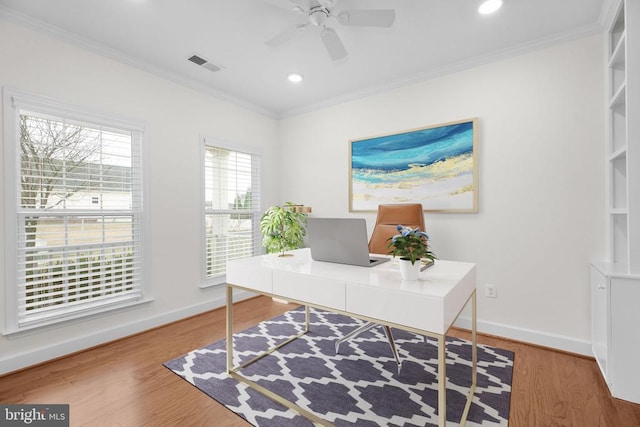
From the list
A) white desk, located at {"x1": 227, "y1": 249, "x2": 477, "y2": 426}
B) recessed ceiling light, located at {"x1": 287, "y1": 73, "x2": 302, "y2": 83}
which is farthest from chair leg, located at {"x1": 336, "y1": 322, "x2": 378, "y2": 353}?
recessed ceiling light, located at {"x1": 287, "y1": 73, "x2": 302, "y2": 83}

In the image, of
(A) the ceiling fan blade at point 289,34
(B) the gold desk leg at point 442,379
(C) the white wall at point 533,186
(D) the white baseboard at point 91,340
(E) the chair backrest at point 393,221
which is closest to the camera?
(B) the gold desk leg at point 442,379

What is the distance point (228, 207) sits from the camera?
3760mm

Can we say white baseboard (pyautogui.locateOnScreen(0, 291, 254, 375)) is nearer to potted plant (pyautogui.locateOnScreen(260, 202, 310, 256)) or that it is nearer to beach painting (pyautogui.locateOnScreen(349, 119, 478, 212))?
potted plant (pyautogui.locateOnScreen(260, 202, 310, 256))

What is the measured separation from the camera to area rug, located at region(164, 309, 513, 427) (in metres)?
1.67

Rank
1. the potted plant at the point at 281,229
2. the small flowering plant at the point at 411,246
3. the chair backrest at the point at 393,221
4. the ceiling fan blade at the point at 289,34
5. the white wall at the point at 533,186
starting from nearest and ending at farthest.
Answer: the small flowering plant at the point at 411,246
the ceiling fan blade at the point at 289,34
the white wall at the point at 533,186
the chair backrest at the point at 393,221
the potted plant at the point at 281,229

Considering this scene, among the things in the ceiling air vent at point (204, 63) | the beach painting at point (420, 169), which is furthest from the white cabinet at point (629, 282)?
the ceiling air vent at point (204, 63)

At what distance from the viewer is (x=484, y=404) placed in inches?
69.1

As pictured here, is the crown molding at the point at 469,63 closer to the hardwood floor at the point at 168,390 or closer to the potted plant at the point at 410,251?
the potted plant at the point at 410,251

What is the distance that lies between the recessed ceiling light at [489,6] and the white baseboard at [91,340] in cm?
370

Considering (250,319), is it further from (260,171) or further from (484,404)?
(484,404)

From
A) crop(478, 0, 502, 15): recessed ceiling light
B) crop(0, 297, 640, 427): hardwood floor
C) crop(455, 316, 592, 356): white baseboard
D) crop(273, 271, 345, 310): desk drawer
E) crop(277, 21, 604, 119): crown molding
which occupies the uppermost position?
crop(478, 0, 502, 15): recessed ceiling light

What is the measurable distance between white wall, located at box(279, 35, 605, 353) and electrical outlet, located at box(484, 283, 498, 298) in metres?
0.03

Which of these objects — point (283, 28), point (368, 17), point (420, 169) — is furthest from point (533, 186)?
point (283, 28)

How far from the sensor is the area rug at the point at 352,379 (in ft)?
5.49
